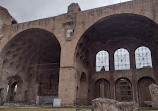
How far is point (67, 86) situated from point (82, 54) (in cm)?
449

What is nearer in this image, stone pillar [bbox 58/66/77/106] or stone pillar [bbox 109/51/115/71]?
stone pillar [bbox 58/66/77/106]

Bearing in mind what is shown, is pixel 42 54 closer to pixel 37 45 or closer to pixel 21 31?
pixel 37 45

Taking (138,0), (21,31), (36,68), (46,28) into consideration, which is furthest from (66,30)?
(36,68)

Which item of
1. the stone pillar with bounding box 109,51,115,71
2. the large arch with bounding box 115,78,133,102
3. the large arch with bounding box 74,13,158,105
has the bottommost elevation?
the large arch with bounding box 115,78,133,102

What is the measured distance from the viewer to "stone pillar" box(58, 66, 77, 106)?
47.1 ft

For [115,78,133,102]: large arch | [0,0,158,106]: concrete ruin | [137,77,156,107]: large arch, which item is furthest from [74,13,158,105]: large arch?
[115,78,133,102]: large arch

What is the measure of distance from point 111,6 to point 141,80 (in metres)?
9.37

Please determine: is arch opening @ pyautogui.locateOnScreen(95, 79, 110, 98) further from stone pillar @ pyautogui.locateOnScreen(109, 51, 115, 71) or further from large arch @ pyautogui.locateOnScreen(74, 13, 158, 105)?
stone pillar @ pyautogui.locateOnScreen(109, 51, 115, 71)

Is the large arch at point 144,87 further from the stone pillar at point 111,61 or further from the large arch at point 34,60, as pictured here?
the large arch at point 34,60

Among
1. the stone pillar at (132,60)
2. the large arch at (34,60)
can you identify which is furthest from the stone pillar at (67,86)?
the stone pillar at (132,60)

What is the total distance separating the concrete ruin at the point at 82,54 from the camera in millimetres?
15250

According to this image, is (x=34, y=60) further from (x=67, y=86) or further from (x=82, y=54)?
(x=67, y=86)

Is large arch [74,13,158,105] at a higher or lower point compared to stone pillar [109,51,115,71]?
higher

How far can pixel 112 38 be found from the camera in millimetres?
20641
